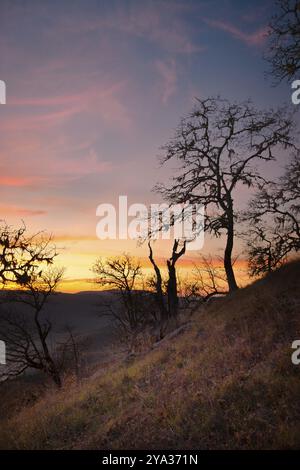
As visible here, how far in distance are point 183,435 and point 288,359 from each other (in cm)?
321

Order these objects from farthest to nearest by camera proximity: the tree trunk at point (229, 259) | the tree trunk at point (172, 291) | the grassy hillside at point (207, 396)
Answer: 1. the tree trunk at point (172, 291)
2. the tree trunk at point (229, 259)
3. the grassy hillside at point (207, 396)

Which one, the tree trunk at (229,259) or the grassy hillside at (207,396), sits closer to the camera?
the grassy hillside at (207,396)

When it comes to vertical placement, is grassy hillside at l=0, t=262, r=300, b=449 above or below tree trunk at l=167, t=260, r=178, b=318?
below

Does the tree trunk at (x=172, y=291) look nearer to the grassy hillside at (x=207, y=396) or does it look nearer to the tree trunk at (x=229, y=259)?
the tree trunk at (x=229, y=259)

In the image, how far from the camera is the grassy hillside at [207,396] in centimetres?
647

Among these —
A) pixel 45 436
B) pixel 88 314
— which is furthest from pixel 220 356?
pixel 88 314

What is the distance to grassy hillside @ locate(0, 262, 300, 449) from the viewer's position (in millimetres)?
6473

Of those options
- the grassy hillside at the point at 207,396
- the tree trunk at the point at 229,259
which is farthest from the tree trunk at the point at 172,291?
the grassy hillside at the point at 207,396

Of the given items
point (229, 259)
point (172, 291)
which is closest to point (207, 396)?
point (229, 259)

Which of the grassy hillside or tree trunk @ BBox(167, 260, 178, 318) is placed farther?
tree trunk @ BBox(167, 260, 178, 318)

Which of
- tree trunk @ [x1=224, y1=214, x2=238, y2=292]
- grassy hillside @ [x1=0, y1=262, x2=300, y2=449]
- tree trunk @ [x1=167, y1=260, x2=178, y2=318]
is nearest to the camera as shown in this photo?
grassy hillside @ [x1=0, y1=262, x2=300, y2=449]

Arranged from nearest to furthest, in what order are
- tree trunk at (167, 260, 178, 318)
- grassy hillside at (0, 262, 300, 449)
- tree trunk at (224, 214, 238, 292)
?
grassy hillside at (0, 262, 300, 449), tree trunk at (224, 214, 238, 292), tree trunk at (167, 260, 178, 318)

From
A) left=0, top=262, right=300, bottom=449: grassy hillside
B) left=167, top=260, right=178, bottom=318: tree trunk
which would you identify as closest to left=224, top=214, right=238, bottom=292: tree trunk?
left=0, top=262, right=300, bottom=449: grassy hillside

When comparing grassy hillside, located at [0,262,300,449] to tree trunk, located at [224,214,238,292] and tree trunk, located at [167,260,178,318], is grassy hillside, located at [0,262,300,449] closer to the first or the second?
tree trunk, located at [224,214,238,292]
